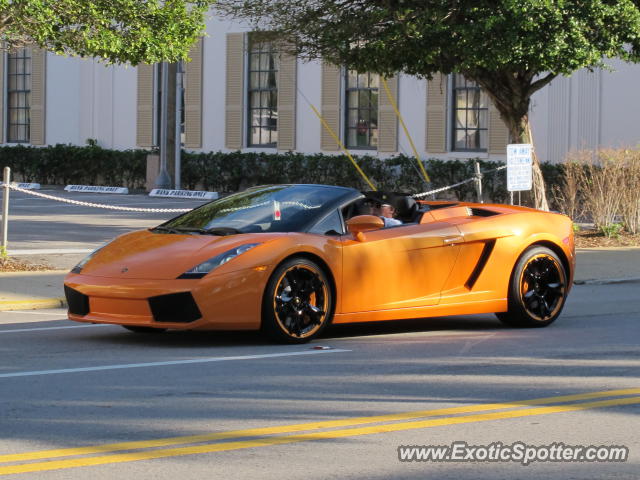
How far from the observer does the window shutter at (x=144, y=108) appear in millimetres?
37616

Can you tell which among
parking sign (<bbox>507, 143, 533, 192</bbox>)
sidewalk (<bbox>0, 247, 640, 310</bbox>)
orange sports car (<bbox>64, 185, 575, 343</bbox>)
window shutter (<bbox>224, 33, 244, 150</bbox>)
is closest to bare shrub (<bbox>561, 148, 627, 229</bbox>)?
sidewalk (<bbox>0, 247, 640, 310</bbox>)

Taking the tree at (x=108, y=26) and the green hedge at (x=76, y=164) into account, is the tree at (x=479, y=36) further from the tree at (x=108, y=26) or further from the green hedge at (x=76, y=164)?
the green hedge at (x=76, y=164)

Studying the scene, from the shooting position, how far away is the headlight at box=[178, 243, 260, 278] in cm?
970

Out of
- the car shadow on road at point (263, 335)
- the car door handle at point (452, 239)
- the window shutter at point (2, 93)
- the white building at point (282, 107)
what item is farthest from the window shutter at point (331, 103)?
the car door handle at point (452, 239)

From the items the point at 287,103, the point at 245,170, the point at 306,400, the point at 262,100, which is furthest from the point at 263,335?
the point at 262,100

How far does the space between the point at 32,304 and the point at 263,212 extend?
3439 millimetres

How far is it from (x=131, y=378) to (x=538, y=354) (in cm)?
327

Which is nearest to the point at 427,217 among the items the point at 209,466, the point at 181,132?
the point at 209,466

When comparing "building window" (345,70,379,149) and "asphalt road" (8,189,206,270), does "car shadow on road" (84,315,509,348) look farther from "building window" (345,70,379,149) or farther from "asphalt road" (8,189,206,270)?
"building window" (345,70,379,149)

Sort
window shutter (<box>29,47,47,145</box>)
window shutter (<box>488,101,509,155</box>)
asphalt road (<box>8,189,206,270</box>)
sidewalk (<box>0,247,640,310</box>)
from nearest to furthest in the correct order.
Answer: sidewalk (<box>0,247,640,310</box>) < asphalt road (<box>8,189,206,270</box>) < window shutter (<box>488,101,509,155</box>) < window shutter (<box>29,47,47,145</box>)

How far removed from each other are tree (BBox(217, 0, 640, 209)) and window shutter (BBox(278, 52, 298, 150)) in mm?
12190

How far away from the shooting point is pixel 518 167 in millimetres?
18844

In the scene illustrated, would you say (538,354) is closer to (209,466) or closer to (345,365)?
(345,365)

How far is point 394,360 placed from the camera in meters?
9.48
